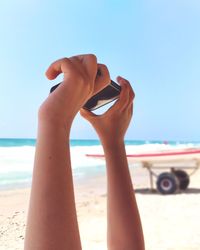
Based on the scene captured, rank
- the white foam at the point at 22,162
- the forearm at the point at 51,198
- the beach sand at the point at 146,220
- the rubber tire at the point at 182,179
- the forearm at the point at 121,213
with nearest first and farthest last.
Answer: the forearm at the point at 51,198, the forearm at the point at 121,213, the beach sand at the point at 146,220, the rubber tire at the point at 182,179, the white foam at the point at 22,162

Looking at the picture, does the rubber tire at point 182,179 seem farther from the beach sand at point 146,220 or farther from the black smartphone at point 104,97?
the black smartphone at point 104,97

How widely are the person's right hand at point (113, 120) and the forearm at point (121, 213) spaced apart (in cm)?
7

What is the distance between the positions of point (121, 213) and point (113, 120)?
21 cm

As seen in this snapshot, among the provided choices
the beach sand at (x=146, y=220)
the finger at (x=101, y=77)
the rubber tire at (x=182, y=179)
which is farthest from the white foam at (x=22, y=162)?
the rubber tire at (x=182, y=179)

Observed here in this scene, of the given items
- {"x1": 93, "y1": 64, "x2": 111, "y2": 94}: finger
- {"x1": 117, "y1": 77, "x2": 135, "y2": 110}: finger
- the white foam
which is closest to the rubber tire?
the white foam

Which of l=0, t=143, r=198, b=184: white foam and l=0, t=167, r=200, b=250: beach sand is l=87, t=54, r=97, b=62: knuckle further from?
l=0, t=167, r=200, b=250: beach sand

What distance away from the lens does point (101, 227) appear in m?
2.91

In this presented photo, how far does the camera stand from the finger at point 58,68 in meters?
0.62

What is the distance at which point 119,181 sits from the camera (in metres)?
0.79

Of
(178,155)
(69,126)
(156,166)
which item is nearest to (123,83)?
(69,126)

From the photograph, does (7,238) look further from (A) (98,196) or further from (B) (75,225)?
(A) (98,196)

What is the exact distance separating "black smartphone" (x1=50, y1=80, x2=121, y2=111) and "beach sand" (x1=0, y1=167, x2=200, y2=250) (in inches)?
44.1

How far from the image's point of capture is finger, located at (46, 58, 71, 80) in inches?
24.3

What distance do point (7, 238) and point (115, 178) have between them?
1.33m
